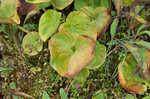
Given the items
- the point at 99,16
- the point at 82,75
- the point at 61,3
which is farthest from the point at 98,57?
the point at 61,3

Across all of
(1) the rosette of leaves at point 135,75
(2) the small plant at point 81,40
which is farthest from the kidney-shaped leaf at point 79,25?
(1) the rosette of leaves at point 135,75

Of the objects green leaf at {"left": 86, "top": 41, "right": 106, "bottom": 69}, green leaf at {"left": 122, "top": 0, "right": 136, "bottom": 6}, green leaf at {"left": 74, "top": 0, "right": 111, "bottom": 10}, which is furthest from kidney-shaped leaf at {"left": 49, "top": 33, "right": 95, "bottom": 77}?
green leaf at {"left": 122, "top": 0, "right": 136, "bottom": 6}

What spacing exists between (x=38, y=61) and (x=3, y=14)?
13.0 inches

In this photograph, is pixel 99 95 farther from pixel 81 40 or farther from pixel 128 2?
pixel 128 2

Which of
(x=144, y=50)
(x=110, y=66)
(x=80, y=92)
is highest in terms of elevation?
(x=144, y=50)

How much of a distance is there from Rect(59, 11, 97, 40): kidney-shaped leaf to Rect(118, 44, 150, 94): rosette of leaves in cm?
24

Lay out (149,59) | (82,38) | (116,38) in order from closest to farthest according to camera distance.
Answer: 1. (82,38)
2. (149,59)
3. (116,38)

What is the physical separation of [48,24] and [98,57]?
310mm

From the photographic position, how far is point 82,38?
107 cm

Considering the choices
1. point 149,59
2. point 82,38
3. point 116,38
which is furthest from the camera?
point 116,38

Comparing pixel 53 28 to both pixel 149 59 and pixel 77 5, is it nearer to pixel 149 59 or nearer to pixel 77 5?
pixel 77 5

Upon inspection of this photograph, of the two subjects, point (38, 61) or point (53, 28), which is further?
point (38, 61)

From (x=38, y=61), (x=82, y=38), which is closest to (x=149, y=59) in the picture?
(x=82, y=38)

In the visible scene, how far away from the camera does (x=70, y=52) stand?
3.48 feet
